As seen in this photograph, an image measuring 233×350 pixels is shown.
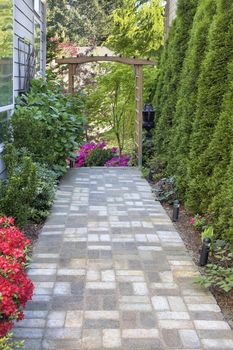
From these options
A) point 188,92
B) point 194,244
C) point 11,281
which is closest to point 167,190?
point 188,92

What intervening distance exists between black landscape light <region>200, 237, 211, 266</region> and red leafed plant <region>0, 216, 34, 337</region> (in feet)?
5.12

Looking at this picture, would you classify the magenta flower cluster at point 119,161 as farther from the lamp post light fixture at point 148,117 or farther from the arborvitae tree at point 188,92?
the arborvitae tree at point 188,92

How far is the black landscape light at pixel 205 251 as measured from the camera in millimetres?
3387

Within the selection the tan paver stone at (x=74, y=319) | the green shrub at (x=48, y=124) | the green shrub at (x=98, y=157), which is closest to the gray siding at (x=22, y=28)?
the green shrub at (x=48, y=124)

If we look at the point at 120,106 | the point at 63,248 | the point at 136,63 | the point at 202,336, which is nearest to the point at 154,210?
the point at 63,248

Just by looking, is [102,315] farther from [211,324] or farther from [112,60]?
[112,60]

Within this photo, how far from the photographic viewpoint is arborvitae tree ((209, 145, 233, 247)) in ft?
11.7

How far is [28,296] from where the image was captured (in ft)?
7.35

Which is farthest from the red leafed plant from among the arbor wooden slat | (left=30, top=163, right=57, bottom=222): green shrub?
the arbor wooden slat

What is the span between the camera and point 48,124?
237 inches

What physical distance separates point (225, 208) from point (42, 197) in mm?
2186

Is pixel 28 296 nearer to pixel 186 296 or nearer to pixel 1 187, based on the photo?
pixel 186 296

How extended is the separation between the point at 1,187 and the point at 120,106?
231 inches

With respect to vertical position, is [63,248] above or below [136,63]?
below
